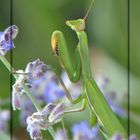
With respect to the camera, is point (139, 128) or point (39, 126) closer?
point (39, 126)

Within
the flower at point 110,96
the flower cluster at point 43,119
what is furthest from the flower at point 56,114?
the flower at point 110,96

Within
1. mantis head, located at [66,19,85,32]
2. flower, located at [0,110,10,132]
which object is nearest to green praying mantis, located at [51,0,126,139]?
mantis head, located at [66,19,85,32]

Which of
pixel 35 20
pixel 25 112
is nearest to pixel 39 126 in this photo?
pixel 25 112

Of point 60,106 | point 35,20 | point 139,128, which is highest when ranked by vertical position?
point 35,20

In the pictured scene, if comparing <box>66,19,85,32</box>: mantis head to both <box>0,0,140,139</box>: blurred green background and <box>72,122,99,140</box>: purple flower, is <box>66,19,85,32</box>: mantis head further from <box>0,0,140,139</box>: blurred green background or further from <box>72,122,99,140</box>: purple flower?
<box>72,122,99,140</box>: purple flower

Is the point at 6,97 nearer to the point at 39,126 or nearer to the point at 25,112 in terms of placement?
the point at 25,112
